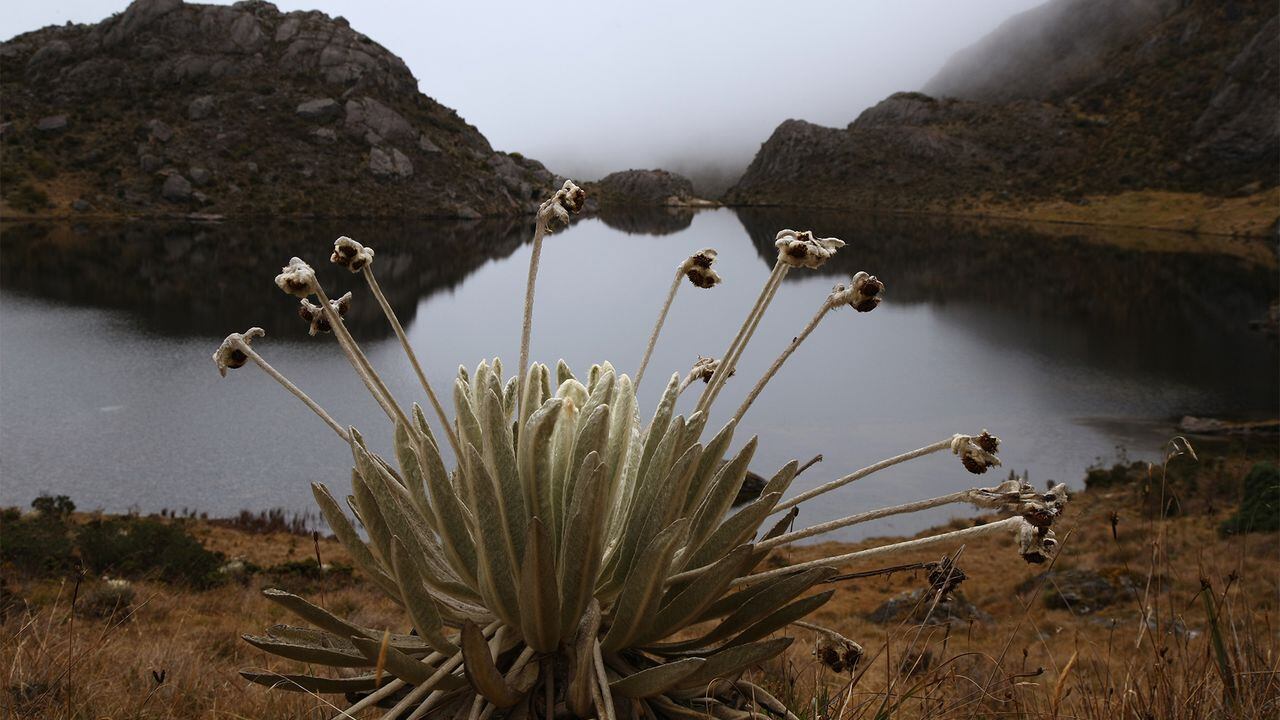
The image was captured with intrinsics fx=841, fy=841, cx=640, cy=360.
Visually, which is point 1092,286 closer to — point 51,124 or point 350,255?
point 350,255

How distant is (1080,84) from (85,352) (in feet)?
620

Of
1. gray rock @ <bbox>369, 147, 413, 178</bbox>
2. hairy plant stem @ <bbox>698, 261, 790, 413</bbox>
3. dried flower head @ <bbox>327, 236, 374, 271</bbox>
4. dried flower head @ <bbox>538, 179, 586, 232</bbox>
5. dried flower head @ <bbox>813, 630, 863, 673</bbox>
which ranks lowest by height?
dried flower head @ <bbox>813, 630, 863, 673</bbox>

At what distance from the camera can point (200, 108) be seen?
100875 millimetres

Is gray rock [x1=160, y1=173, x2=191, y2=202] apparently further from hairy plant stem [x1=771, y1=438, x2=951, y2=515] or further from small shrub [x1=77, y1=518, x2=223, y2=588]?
hairy plant stem [x1=771, y1=438, x2=951, y2=515]

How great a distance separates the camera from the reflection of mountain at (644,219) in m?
112

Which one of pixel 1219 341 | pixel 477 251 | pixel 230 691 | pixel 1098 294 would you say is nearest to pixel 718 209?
pixel 477 251

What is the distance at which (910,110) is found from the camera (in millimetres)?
185125

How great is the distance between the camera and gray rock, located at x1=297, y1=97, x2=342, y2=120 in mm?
106562

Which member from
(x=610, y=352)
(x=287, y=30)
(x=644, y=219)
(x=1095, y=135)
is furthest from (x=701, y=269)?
(x=1095, y=135)

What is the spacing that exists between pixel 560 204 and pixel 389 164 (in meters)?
110

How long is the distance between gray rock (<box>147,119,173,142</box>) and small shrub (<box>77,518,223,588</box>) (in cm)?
9367

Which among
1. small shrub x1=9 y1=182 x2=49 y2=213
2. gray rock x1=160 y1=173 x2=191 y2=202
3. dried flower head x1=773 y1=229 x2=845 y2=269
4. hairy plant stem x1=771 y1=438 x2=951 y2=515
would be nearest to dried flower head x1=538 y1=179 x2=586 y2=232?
dried flower head x1=773 y1=229 x2=845 y2=269

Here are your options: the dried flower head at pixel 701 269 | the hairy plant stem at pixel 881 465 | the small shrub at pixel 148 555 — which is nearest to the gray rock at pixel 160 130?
the small shrub at pixel 148 555

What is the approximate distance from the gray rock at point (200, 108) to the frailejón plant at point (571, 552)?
375 ft
